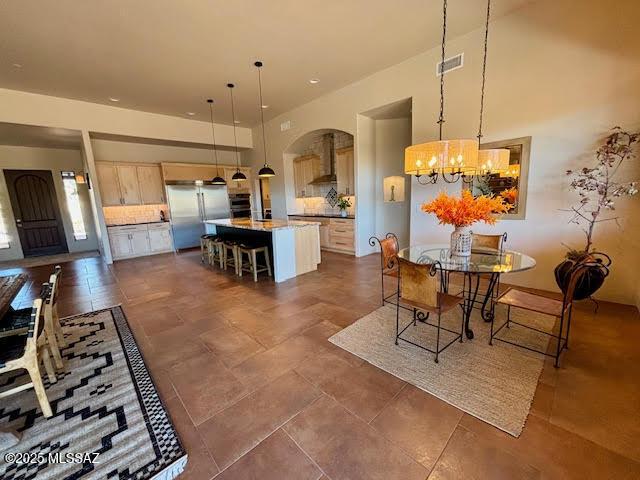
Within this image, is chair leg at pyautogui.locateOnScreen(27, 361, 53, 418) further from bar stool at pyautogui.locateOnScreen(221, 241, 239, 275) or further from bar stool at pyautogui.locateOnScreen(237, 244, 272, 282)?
bar stool at pyautogui.locateOnScreen(221, 241, 239, 275)

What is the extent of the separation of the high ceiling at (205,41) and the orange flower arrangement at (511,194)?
2.21 m

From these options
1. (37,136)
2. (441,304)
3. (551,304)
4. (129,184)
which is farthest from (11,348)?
(37,136)

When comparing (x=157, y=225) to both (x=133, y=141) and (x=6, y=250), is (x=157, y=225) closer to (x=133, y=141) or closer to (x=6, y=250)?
(x=133, y=141)

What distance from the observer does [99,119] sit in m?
5.66

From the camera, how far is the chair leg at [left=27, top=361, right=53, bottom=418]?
1641 mm

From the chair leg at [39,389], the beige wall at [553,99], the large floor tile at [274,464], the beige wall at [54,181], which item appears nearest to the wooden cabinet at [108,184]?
the beige wall at [54,181]

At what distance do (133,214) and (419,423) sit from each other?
7.98 meters

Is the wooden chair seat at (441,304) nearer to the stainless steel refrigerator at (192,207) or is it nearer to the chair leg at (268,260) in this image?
the chair leg at (268,260)

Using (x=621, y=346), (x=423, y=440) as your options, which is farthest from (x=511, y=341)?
(x=423, y=440)

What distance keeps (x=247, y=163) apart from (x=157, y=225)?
10.9 ft

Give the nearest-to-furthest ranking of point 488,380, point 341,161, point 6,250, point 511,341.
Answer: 1. point 488,380
2. point 511,341
3. point 341,161
4. point 6,250

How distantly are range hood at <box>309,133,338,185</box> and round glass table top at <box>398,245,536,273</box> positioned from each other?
414cm

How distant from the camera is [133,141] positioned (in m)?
6.80

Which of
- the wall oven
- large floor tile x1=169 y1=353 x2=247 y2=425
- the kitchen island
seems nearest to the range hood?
the kitchen island
